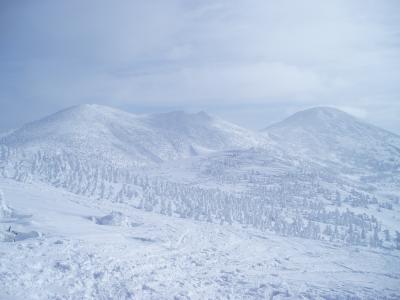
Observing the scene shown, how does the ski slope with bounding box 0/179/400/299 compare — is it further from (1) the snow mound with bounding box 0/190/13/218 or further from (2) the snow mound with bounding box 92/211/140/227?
(1) the snow mound with bounding box 0/190/13/218

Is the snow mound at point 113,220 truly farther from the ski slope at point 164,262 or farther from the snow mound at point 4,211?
the snow mound at point 4,211

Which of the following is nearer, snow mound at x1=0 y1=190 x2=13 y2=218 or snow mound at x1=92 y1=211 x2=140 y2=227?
snow mound at x1=0 y1=190 x2=13 y2=218

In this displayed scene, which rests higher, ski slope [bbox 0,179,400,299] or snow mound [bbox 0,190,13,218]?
snow mound [bbox 0,190,13,218]

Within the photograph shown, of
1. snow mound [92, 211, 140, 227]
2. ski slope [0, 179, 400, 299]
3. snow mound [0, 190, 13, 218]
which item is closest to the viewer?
ski slope [0, 179, 400, 299]

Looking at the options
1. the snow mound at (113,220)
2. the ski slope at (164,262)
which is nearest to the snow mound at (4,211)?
the ski slope at (164,262)

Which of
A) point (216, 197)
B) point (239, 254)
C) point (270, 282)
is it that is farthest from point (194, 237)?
point (216, 197)

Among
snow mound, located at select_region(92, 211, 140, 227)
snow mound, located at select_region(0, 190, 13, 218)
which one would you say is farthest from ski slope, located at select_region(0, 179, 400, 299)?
snow mound, located at select_region(0, 190, 13, 218)

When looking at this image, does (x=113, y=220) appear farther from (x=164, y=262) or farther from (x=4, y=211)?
(x=164, y=262)

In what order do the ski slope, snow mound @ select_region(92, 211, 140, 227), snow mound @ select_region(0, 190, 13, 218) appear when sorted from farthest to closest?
snow mound @ select_region(92, 211, 140, 227)
snow mound @ select_region(0, 190, 13, 218)
the ski slope

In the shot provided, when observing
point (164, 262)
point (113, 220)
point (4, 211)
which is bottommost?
point (164, 262)

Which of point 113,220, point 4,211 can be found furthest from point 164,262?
point 4,211

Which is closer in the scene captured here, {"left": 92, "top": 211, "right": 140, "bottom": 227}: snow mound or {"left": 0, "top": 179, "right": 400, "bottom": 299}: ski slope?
{"left": 0, "top": 179, "right": 400, "bottom": 299}: ski slope

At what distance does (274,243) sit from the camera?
208ft

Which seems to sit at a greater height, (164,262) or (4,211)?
(4,211)
